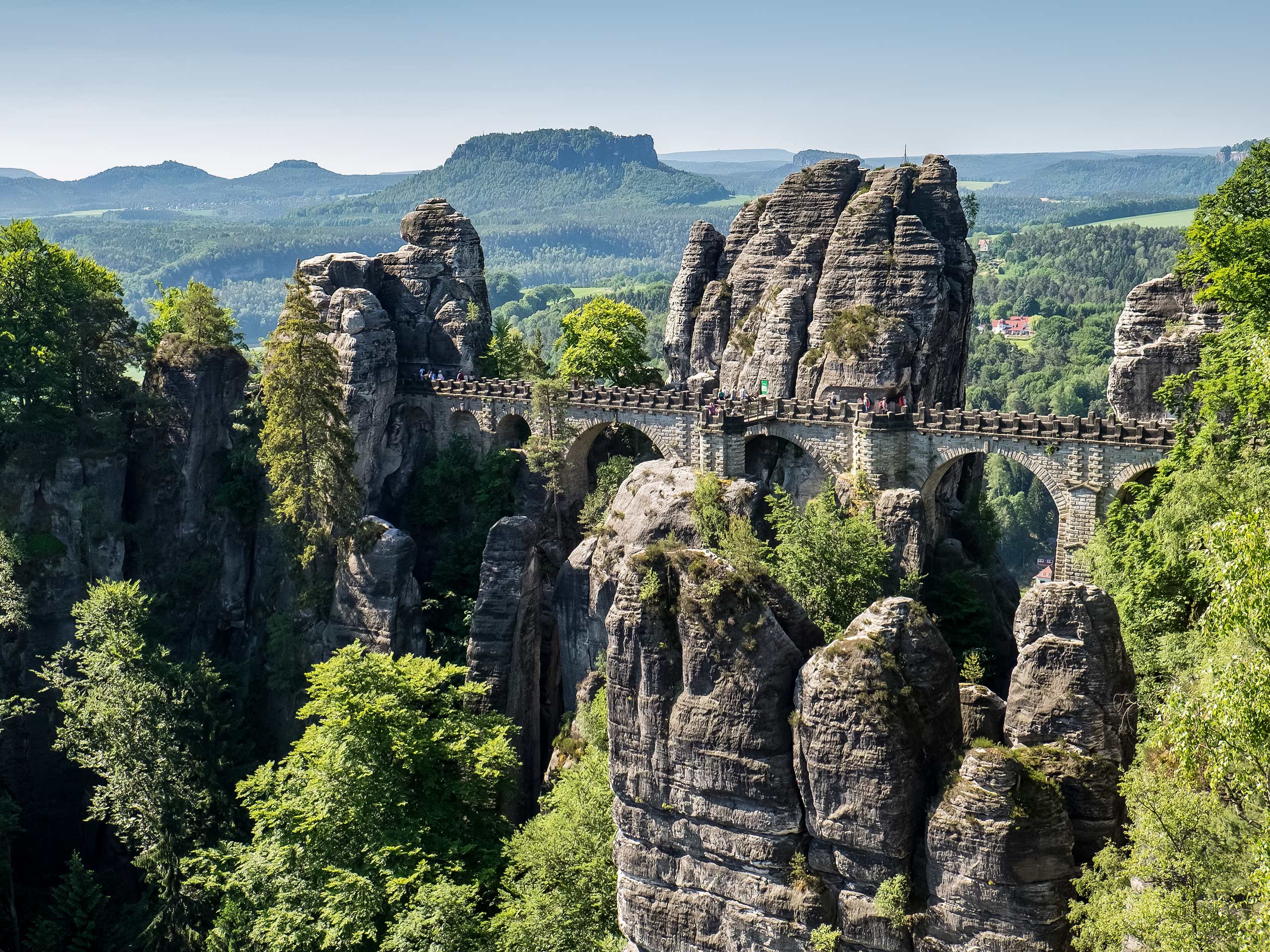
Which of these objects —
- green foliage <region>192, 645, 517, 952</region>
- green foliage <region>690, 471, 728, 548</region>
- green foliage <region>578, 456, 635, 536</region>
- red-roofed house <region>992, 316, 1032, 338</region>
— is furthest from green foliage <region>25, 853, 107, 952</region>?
red-roofed house <region>992, 316, 1032, 338</region>

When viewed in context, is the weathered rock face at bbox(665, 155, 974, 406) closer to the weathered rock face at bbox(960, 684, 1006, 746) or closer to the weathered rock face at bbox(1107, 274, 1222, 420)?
the weathered rock face at bbox(1107, 274, 1222, 420)

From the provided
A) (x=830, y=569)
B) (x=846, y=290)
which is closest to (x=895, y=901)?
(x=830, y=569)

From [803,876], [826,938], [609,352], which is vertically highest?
[609,352]

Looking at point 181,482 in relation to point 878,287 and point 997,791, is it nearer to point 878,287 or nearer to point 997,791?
point 878,287

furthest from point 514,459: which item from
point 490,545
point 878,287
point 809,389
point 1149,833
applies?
point 1149,833

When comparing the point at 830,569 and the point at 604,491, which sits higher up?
the point at 604,491

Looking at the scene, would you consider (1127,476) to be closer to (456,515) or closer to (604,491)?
(604,491)
